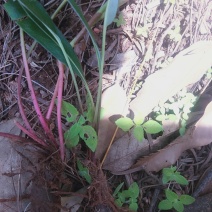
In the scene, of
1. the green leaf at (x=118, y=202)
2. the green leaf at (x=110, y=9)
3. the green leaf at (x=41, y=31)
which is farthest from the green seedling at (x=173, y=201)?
the green leaf at (x=110, y=9)

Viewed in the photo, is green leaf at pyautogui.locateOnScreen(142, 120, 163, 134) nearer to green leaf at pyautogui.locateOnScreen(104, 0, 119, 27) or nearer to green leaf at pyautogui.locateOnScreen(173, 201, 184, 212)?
green leaf at pyautogui.locateOnScreen(173, 201, 184, 212)

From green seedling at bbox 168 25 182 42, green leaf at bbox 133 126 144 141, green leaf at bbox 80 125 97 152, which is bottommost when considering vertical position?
green leaf at bbox 133 126 144 141

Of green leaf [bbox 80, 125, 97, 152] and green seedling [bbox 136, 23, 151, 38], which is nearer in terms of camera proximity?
green leaf [bbox 80, 125, 97, 152]

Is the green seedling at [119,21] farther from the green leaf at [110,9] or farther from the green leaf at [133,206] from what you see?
the green leaf at [133,206]

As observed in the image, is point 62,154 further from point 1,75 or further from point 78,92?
point 1,75

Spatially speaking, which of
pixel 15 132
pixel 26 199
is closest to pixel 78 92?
pixel 15 132

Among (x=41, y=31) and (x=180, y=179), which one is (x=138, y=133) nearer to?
A: (x=180, y=179)

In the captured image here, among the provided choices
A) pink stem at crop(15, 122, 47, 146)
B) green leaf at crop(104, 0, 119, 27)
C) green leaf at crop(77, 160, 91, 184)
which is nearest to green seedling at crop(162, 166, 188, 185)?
green leaf at crop(77, 160, 91, 184)

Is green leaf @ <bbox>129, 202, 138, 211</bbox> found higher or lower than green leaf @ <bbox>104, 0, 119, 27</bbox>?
lower
